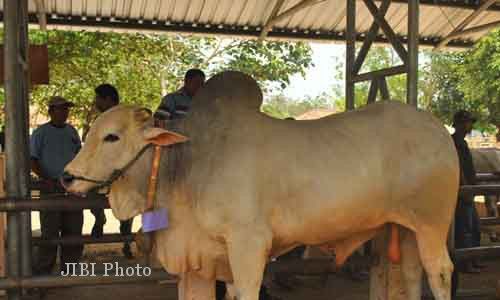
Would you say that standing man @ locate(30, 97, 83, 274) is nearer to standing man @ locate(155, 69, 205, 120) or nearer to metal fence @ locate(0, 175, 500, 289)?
standing man @ locate(155, 69, 205, 120)

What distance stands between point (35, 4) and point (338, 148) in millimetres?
4556

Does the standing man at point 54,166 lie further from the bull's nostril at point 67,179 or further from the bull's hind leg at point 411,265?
the bull's hind leg at point 411,265

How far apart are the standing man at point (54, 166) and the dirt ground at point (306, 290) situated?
317 millimetres

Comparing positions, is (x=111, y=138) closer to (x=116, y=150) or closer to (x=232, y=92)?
(x=116, y=150)

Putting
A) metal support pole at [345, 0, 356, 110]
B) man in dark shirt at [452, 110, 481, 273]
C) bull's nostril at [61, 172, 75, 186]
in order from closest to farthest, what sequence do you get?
bull's nostril at [61, 172, 75, 186]
man in dark shirt at [452, 110, 481, 273]
metal support pole at [345, 0, 356, 110]

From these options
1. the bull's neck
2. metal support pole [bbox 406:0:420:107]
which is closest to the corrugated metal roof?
metal support pole [bbox 406:0:420:107]

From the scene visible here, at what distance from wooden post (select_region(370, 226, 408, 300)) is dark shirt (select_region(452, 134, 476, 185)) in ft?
6.04

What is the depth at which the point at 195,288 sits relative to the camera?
135 inches

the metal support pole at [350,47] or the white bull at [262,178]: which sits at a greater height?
the metal support pole at [350,47]

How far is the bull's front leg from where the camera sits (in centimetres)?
291

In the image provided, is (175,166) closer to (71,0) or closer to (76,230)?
(76,230)

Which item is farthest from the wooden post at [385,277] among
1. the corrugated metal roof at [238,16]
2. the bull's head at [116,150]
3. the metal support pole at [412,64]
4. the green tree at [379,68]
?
the green tree at [379,68]

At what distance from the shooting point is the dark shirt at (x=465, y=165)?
5.43 metres

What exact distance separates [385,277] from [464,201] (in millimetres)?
1620
